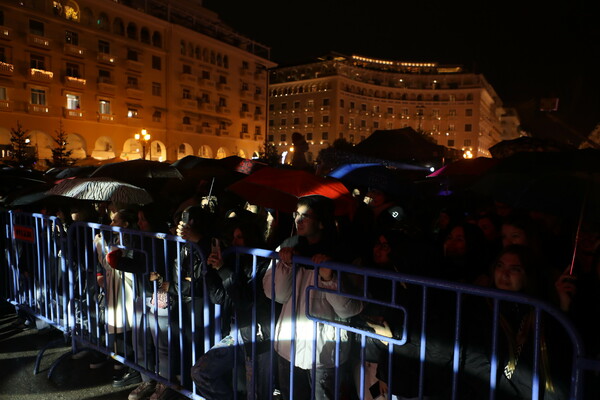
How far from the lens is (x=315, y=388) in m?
2.92

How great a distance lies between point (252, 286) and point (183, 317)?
0.93 m

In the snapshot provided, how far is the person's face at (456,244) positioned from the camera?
3.44 metres

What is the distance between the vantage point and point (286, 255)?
9.31ft

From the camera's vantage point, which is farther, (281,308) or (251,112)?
(251,112)

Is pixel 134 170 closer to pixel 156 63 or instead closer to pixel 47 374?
pixel 47 374

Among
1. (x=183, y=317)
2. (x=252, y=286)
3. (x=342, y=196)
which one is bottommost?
(x=183, y=317)

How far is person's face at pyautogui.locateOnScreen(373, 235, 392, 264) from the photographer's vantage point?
121 inches

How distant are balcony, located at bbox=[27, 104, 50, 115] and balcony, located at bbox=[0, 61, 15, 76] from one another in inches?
105

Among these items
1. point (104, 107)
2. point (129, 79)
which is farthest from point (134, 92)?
point (104, 107)

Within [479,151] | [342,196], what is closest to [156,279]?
[342,196]

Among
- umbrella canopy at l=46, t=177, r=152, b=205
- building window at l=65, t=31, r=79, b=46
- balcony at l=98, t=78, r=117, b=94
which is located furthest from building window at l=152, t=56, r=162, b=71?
umbrella canopy at l=46, t=177, r=152, b=205

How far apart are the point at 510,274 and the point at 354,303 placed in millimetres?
974

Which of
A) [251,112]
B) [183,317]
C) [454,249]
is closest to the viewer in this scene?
[454,249]

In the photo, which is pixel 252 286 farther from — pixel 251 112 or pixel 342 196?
pixel 251 112
